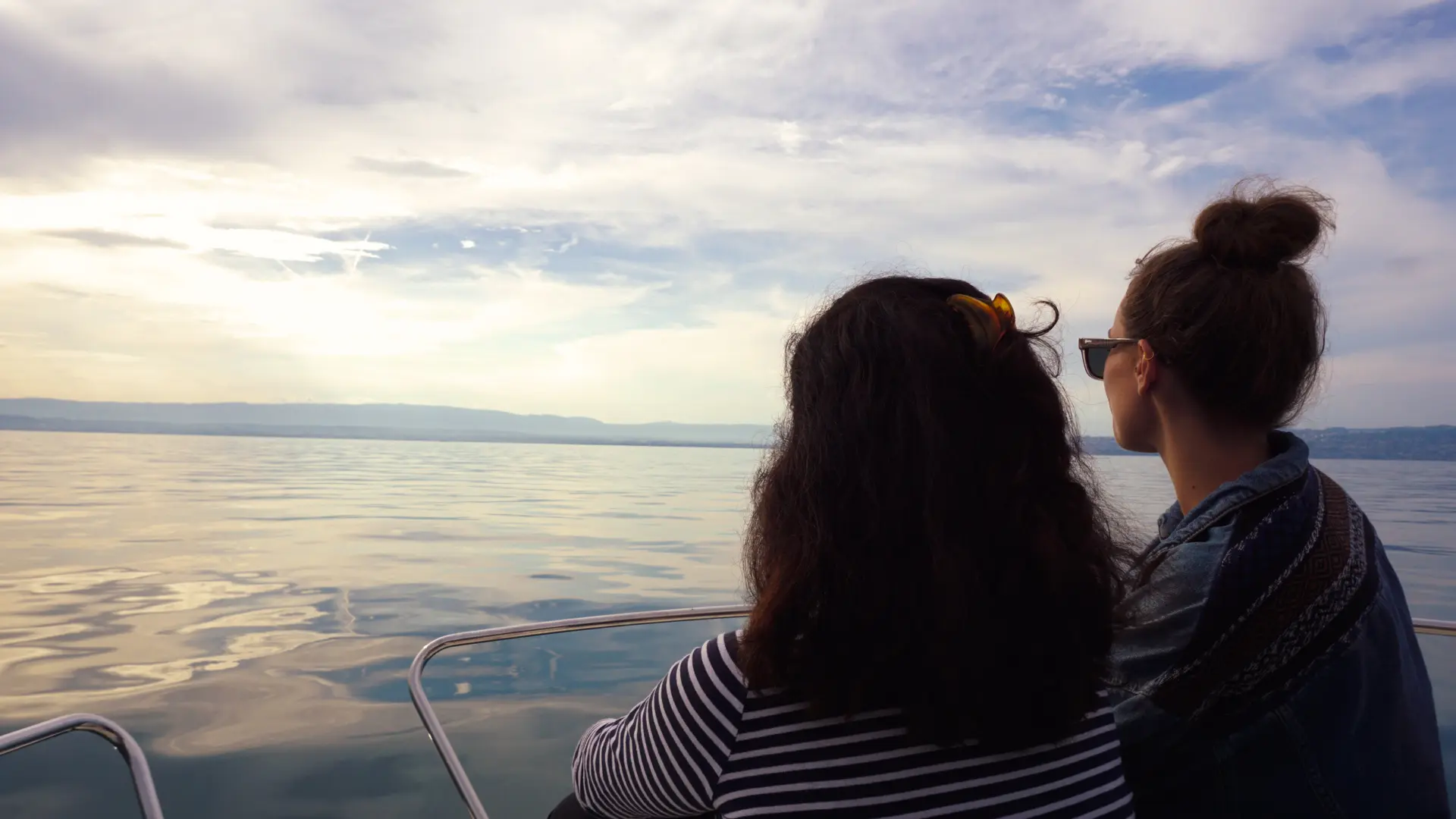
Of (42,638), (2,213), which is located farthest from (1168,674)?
(2,213)

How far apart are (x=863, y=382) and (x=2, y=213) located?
19935mm

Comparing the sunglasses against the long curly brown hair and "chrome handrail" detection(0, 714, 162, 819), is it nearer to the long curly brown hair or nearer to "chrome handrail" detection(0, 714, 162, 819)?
the long curly brown hair

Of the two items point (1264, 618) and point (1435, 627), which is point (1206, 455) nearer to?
point (1264, 618)

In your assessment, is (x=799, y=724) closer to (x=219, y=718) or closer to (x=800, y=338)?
(x=800, y=338)

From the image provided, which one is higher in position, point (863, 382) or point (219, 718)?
point (863, 382)

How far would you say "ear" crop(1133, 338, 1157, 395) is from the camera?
1318 mm

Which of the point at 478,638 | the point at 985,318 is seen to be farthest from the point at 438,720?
the point at 985,318

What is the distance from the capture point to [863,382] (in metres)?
0.76

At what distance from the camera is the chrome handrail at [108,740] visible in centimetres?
85

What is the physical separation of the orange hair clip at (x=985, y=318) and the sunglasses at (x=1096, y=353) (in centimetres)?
67

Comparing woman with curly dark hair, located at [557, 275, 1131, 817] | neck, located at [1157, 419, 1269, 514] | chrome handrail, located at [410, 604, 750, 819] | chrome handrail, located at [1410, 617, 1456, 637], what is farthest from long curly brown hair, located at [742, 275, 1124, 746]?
chrome handrail, located at [1410, 617, 1456, 637]

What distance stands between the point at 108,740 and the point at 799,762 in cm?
72

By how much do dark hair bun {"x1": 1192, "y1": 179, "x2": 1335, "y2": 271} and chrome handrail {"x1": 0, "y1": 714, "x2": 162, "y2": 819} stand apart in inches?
54.8

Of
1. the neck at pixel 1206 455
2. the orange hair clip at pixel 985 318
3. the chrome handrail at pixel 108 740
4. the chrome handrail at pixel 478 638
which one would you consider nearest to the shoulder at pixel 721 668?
the orange hair clip at pixel 985 318
